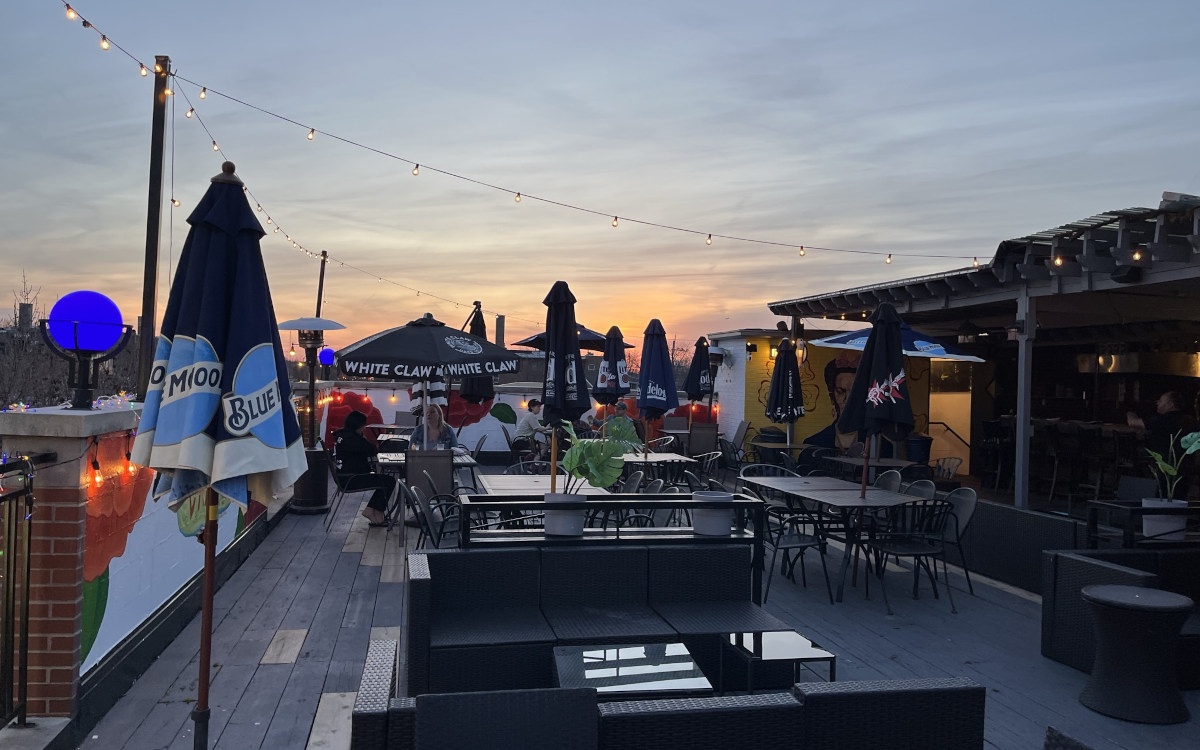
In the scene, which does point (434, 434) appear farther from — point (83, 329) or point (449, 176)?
point (83, 329)

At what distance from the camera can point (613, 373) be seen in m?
10.1

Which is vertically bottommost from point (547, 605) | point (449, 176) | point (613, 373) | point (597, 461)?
point (547, 605)

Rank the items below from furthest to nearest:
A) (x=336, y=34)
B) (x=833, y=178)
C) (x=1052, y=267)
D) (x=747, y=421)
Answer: (x=747, y=421)
(x=833, y=178)
(x=336, y=34)
(x=1052, y=267)

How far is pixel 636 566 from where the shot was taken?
3.99 metres

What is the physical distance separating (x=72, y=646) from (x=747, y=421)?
11977 millimetres

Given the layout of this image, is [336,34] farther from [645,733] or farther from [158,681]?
[645,733]

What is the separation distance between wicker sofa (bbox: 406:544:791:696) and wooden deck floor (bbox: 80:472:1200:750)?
0.60m

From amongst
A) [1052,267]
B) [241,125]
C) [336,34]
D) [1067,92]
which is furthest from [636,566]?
[1067,92]

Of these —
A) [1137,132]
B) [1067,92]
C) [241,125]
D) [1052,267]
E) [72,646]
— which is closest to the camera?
[72,646]

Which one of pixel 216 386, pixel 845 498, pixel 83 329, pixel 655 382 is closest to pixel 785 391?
pixel 655 382

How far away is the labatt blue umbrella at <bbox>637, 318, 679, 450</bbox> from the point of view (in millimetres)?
9953

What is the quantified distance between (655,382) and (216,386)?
7.75 meters

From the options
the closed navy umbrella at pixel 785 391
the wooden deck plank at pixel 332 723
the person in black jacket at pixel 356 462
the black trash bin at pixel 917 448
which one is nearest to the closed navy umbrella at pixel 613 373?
the closed navy umbrella at pixel 785 391

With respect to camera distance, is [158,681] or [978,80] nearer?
[158,681]
